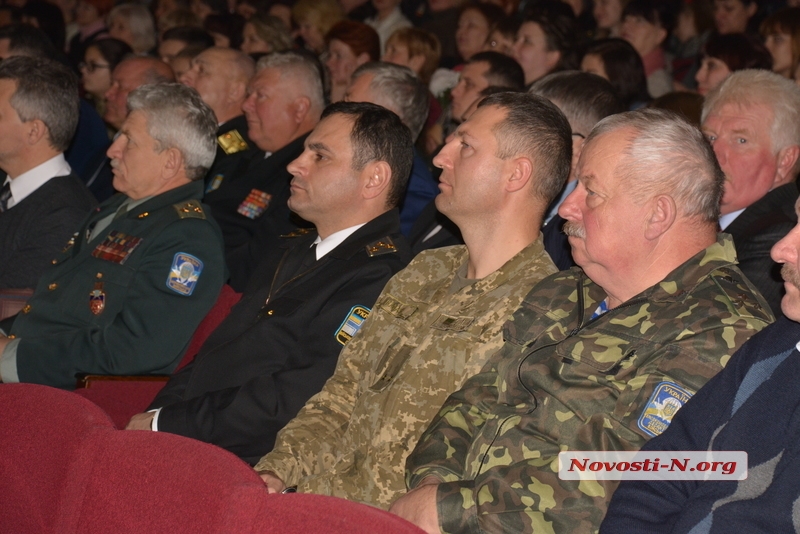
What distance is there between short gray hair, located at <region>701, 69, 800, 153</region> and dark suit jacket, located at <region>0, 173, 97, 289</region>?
8.54ft

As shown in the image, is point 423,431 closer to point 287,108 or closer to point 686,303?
point 686,303

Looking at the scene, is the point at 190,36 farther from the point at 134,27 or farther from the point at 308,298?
the point at 308,298

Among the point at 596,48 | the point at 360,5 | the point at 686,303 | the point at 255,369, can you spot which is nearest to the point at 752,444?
the point at 686,303

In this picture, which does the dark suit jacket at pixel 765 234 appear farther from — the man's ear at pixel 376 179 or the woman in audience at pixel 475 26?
the woman in audience at pixel 475 26

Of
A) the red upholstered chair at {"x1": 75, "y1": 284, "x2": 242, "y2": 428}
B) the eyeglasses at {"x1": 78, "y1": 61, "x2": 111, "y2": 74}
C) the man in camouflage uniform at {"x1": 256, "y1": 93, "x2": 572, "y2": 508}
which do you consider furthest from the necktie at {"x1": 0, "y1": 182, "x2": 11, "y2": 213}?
the eyeglasses at {"x1": 78, "y1": 61, "x2": 111, "y2": 74}

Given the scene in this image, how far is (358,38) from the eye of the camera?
5797mm

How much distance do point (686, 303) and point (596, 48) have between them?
9.84 ft

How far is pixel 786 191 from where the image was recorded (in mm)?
2963

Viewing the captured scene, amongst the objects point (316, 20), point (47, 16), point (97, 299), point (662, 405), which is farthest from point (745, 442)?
point (47, 16)

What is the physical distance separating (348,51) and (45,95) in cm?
232

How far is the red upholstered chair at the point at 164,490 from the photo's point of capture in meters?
1.43

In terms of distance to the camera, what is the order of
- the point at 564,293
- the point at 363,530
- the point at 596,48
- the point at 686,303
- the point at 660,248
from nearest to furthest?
1. the point at 363,530
2. the point at 686,303
3. the point at 660,248
4. the point at 564,293
5. the point at 596,48

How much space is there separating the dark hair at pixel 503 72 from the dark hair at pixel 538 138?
2067 mm

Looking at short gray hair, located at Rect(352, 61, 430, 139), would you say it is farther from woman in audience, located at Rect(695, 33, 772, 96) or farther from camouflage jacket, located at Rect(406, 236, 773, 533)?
camouflage jacket, located at Rect(406, 236, 773, 533)
